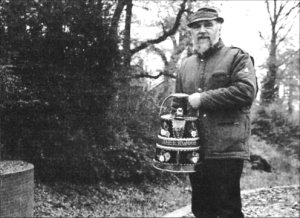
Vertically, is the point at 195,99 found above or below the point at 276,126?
above

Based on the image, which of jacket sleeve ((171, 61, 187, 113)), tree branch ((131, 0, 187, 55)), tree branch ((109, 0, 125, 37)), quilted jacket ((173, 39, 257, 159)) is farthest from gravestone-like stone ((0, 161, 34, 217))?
tree branch ((131, 0, 187, 55))

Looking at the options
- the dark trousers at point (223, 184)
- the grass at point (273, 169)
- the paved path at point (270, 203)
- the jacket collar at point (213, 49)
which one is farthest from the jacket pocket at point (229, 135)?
the grass at point (273, 169)

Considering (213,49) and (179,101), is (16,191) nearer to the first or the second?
(179,101)

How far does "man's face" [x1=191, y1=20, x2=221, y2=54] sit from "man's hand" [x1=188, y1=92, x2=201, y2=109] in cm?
41

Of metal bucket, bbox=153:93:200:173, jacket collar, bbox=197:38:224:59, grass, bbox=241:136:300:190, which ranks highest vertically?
jacket collar, bbox=197:38:224:59

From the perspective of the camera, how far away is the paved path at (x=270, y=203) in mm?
6422

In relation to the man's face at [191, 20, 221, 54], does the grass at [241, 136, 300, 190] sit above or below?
below

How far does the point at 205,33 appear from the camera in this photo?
3480 millimetres

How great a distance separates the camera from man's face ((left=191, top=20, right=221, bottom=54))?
3484 mm

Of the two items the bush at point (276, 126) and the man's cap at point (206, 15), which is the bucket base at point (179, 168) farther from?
the bush at point (276, 126)

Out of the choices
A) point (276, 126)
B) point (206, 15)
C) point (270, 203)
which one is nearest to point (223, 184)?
point (206, 15)

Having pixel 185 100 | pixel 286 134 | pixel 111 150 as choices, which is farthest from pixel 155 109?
pixel 286 134

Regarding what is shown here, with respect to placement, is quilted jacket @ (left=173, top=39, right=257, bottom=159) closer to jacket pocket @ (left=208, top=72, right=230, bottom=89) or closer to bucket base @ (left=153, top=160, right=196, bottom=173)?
jacket pocket @ (left=208, top=72, right=230, bottom=89)

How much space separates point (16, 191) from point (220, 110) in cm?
268
